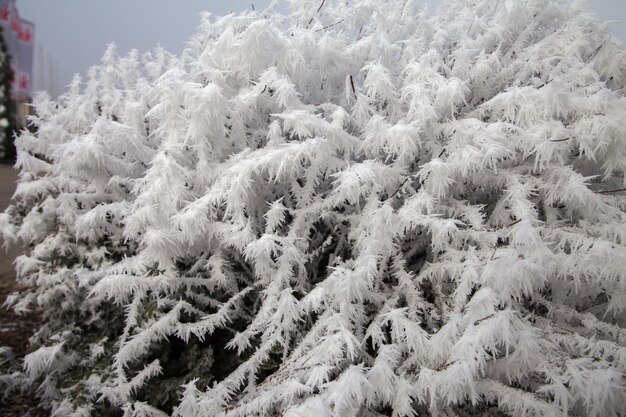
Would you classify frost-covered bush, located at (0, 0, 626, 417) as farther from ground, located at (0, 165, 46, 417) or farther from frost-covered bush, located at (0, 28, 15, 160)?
frost-covered bush, located at (0, 28, 15, 160)

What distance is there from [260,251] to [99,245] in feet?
5.41

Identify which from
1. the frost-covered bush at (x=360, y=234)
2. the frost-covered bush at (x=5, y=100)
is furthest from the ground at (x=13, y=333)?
the frost-covered bush at (x=5, y=100)

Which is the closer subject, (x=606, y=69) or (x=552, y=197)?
(x=552, y=197)

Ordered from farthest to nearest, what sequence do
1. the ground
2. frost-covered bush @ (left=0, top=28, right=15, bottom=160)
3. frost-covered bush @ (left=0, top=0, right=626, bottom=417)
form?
frost-covered bush @ (left=0, top=28, right=15, bottom=160), the ground, frost-covered bush @ (left=0, top=0, right=626, bottom=417)

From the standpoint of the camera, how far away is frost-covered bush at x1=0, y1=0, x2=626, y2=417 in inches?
70.9

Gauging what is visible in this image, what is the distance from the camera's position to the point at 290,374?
6.34 feet

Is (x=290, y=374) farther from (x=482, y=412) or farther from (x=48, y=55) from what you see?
(x=48, y=55)

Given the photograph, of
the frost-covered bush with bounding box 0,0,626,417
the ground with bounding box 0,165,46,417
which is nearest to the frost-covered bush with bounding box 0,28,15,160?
the ground with bounding box 0,165,46,417

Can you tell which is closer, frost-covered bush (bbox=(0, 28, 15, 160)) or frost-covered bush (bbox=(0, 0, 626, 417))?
frost-covered bush (bbox=(0, 0, 626, 417))

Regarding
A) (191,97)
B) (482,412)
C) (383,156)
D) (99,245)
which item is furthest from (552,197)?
(99,245)

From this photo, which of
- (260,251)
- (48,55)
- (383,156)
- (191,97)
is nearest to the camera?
(260,251)

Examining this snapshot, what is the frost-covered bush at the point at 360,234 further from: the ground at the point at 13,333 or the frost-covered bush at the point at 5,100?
the frost-covered bush at the point at 5,100

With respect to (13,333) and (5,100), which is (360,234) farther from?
(5,100)

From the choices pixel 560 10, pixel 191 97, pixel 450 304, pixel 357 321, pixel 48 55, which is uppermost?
A: pixel 560 10
